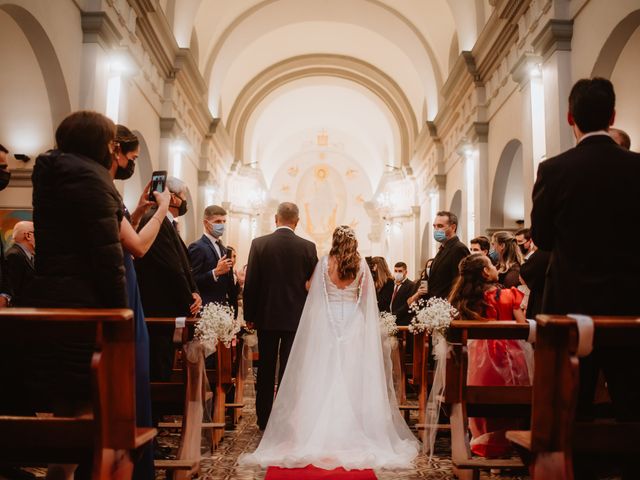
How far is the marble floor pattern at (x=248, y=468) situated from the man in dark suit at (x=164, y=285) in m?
0.77

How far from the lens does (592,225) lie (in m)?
2.68

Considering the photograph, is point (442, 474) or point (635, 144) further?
point (635, 144)

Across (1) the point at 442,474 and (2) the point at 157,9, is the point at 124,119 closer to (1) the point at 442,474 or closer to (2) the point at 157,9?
(2) the point at 157,9

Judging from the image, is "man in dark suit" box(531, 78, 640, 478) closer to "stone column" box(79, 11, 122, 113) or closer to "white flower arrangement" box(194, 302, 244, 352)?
"white flower arrangement" box(194, 302, 244, 352)

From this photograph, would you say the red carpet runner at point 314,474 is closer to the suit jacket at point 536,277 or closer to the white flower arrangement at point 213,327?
the white flower arrangement at point 213,327

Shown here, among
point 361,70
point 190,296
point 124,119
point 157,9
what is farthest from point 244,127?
point 190,296

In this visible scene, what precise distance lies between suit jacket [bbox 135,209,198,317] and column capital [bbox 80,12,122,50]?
444 centimetres

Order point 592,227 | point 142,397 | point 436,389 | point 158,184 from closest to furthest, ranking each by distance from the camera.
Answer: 1. point 592,227
2. point 142,397
3. point 158,184
4. point 436,389

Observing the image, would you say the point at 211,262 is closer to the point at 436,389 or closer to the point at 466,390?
the point at 436,389

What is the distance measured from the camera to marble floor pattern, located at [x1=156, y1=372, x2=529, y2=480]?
414 centimetres

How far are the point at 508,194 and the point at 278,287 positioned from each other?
7.41 meters

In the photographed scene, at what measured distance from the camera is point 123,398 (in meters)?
2.33

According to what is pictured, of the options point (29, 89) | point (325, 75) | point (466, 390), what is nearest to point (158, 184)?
point (466, 390)

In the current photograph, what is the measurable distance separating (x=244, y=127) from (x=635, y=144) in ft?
52.5
